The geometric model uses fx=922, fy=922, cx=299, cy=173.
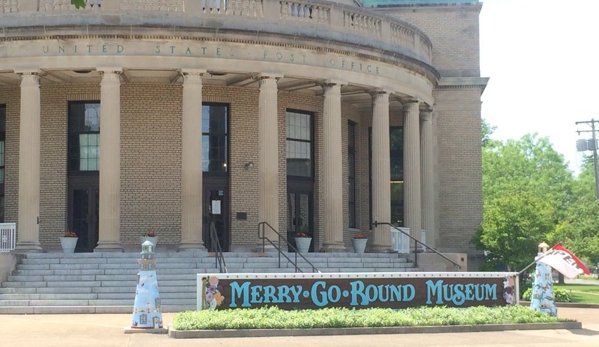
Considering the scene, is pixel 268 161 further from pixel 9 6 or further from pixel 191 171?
pixel 9 6

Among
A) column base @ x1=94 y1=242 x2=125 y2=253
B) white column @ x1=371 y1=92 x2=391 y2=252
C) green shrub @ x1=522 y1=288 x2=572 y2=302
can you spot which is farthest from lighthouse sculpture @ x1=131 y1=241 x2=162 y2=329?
green shrub @ x1=522 y1=288 x2=572 y2=302

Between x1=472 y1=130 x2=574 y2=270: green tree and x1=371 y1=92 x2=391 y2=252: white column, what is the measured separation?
18.0ft

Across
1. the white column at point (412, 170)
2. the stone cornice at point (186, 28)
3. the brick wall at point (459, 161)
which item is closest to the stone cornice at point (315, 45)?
the stone cornice at point (186, 28)

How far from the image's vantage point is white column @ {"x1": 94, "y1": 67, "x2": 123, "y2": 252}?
25.9 m

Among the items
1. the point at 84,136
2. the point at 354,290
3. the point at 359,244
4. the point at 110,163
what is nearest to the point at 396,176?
the point at 359,244

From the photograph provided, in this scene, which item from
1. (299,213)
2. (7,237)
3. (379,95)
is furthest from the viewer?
(299,213)

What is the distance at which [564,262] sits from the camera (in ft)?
63.8

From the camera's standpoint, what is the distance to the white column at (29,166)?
1024 inches

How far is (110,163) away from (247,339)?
11113mm

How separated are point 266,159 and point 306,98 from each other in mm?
5159

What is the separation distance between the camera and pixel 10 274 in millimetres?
24250

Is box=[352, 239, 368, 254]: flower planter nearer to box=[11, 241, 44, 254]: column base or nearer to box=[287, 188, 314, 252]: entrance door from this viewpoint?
box=[287, 188, 314, 252]: entrance door

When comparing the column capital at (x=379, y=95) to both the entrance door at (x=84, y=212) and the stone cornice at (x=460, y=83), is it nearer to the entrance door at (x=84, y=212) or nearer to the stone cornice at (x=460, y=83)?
the stone cornice at (x=460, y=83)

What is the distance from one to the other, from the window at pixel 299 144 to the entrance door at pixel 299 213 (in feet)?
2.28
